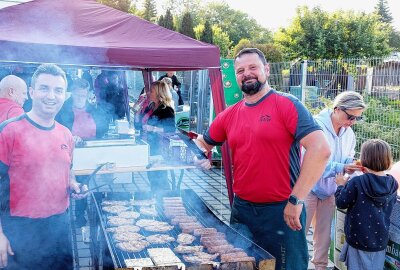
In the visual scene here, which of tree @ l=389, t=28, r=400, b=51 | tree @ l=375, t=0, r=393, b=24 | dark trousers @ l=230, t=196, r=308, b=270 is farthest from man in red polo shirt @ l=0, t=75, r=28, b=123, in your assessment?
tree @ l=375, t=0, r=393, b=24

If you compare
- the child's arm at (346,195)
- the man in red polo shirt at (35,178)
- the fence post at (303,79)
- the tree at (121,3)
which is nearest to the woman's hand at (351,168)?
the child's arm at (346,195)

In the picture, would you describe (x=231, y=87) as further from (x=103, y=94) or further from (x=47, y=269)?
(x=47, y=269)

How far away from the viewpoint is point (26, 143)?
3.06 meters

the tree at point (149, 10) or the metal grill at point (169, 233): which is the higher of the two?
the tree at point (149, 10)

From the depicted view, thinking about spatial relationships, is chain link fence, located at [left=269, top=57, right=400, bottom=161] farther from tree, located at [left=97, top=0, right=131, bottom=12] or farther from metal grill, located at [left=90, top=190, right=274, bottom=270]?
tree, located at [left=97, top=0, right=131, bottom=12]

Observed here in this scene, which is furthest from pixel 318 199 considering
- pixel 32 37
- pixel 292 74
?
pixel 292 74

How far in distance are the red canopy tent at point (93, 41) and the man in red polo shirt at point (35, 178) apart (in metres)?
1.91

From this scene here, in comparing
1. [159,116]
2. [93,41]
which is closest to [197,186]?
[159,116]

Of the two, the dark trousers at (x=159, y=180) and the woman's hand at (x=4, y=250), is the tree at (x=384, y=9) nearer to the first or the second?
the dark trousers at (x=159, y=180)

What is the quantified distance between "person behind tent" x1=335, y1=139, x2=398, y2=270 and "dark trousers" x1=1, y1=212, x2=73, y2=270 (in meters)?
2.58

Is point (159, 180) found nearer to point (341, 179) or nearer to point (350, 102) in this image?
point (341, 179)

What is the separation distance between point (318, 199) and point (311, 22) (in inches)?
1024

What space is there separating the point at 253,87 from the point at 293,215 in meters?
1.06

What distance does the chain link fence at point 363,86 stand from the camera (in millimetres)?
6918
